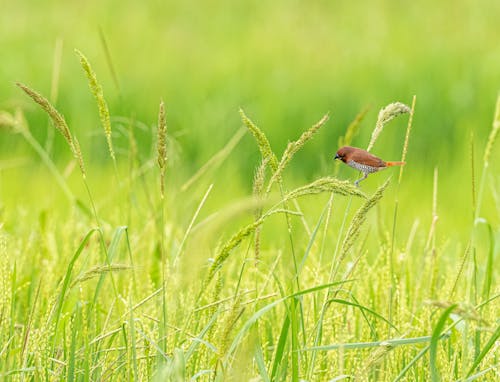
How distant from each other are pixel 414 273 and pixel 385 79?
369 cm

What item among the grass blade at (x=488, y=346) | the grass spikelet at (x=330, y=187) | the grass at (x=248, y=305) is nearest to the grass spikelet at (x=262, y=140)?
the grass at (x=248, y=305)

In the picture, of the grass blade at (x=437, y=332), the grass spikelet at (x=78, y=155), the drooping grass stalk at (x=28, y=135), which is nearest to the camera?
the grass blade at (x=437, y=332)

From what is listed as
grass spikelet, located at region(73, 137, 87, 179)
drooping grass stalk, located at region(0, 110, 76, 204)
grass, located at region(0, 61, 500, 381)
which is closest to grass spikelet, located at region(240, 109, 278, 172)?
grass, located at region(0, 61, 500, 381)

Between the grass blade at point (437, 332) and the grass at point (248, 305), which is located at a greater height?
the grass at point (248, 305)

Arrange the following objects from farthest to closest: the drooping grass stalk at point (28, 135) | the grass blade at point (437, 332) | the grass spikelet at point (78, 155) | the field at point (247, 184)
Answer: the drooping grass stalk at point (28, 135), the field at point (247, 184), the grass spikelet at point (78, 155), the grass blade at point (437, 332)

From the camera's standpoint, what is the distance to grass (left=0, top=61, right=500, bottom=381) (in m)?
1.44

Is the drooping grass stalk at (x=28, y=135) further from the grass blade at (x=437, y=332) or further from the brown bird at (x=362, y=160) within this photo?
the grass blade at (x=437, y=332)

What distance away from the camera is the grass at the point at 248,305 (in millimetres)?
1438

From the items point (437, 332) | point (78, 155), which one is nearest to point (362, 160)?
point (437, 332)

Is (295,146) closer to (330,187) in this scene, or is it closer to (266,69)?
(330,187)

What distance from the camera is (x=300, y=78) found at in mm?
6418

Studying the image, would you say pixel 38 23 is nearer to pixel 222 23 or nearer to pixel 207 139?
pixel 222 23

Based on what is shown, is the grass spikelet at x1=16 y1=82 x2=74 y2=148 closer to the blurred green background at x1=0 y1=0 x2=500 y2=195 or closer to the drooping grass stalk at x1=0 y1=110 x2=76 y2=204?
the drooping grass stalk at x1=0 y1=110 x2=76 y2=204

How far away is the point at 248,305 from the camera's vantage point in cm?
226
